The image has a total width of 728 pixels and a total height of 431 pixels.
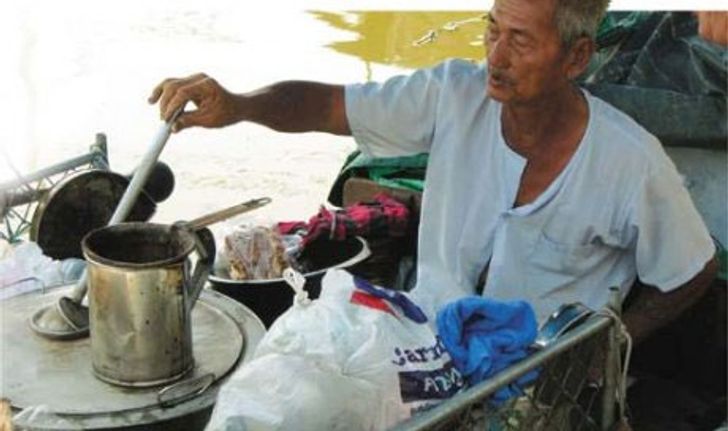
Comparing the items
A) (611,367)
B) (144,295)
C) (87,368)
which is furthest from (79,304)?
(611,367)

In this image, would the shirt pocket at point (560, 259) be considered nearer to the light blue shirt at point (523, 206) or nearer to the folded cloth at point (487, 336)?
the light blue shirt at point (523, 206)

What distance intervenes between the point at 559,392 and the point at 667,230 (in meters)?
0.75

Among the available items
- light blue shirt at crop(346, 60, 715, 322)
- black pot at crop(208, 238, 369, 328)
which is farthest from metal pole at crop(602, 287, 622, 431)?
black pot at crop(208, 238, 369, 328)

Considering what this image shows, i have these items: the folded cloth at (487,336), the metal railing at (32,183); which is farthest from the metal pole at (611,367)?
the metal railing at (32,183)

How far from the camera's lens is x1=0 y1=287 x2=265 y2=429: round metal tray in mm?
1721

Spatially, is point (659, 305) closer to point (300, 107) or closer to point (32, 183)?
point (300, 107)

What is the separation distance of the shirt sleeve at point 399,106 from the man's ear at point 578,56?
33 cm

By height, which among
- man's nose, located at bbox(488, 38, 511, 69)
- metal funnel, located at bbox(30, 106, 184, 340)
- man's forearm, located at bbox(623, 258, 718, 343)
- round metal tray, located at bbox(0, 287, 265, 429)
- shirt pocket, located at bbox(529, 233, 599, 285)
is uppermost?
man's nose, located at bbox(488, 38, 511, 69)

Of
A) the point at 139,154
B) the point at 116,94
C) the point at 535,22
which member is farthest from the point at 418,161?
the point at 116,94

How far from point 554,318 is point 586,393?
0.53ft

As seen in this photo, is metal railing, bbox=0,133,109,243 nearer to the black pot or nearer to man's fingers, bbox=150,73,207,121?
the black pot

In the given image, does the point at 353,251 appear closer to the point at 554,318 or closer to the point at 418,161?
the point at 418,161

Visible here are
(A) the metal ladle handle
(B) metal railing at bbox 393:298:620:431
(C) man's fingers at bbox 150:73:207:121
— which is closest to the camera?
(B) metal railing at bbox 393:298:620:431

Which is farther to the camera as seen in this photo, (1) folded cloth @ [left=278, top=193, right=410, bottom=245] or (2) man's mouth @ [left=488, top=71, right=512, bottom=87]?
(1) folded cloth @ [left=278, top=193, right=410, bottom=245]
